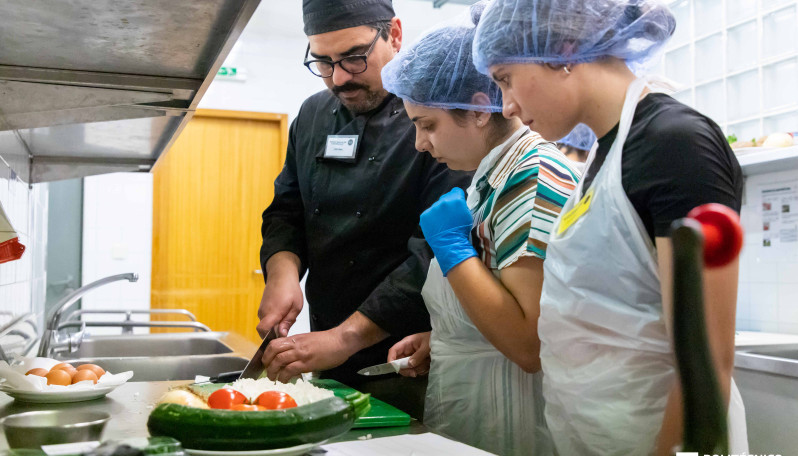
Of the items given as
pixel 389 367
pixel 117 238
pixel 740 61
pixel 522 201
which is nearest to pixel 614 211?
pixel 522 201

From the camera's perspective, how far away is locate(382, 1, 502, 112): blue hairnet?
4.57ft

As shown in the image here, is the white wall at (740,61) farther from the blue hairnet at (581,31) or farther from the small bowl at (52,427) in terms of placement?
the small bowl at (52,427)

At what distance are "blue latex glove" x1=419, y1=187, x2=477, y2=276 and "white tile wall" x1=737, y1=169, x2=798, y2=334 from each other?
6.98ft

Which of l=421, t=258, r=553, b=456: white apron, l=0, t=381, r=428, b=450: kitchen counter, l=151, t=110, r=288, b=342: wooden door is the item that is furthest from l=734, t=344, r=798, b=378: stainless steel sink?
l=151, t=110, r=288, b=342: wooden door

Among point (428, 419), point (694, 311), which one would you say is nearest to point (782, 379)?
point (428, 419)

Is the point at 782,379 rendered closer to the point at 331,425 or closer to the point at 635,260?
the point at 635,260

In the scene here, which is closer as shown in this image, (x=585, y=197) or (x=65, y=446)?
(x=65, y=446)

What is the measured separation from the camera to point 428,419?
1.42 m

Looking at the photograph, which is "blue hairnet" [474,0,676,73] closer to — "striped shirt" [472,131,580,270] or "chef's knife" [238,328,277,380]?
"striped shirt" [472,131,580,270]

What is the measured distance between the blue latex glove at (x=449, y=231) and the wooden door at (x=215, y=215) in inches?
157

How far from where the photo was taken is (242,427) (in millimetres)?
797

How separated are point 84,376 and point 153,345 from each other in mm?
1523

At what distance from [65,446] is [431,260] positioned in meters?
0.81

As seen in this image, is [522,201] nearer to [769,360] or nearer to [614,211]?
[614,211]
